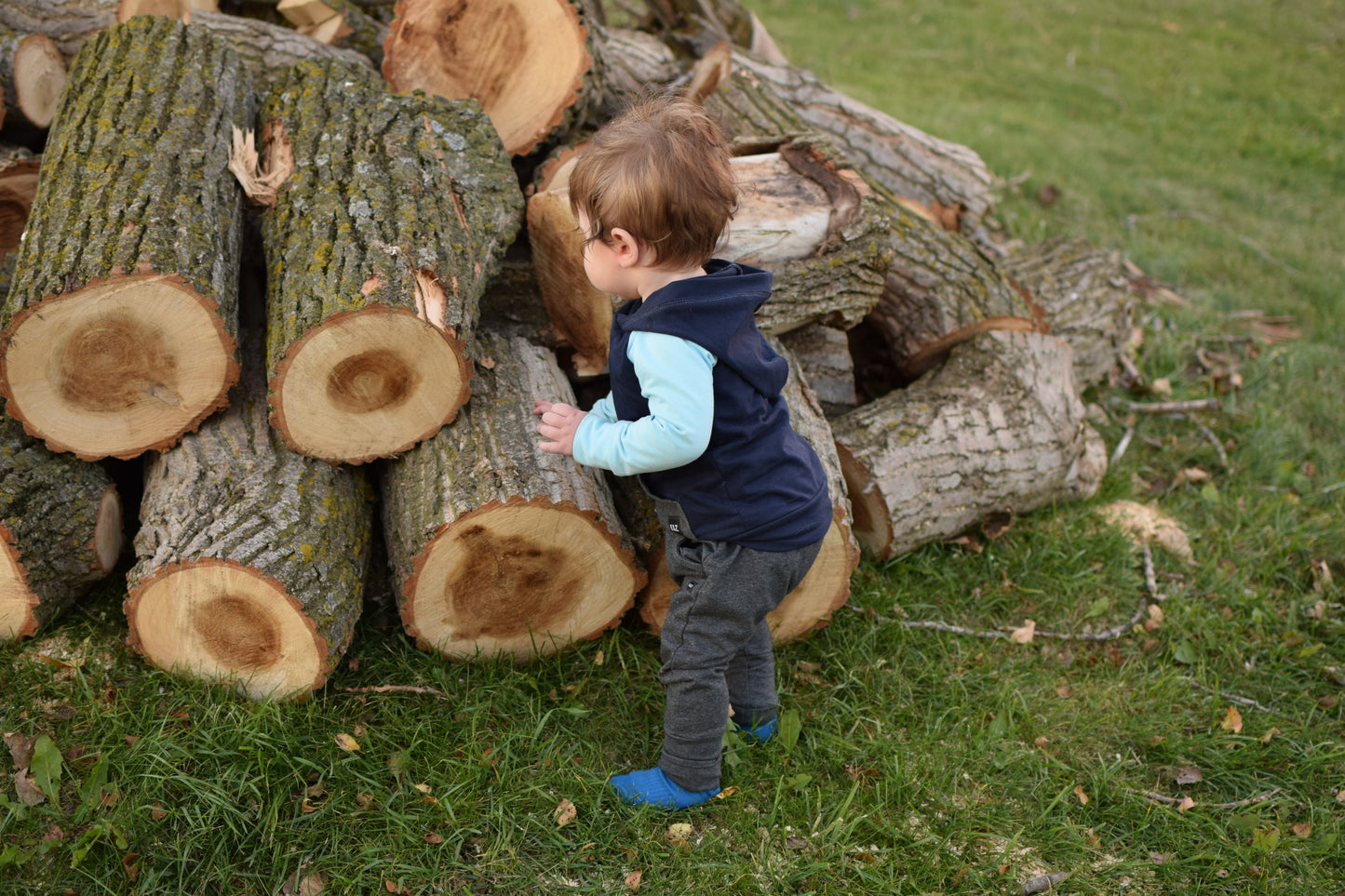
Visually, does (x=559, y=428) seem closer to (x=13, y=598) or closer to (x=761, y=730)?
(x=761, y=730)

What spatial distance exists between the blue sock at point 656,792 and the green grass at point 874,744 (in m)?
0.04

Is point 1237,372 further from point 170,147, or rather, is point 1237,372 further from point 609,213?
point 170,147

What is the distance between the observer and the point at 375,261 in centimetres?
255

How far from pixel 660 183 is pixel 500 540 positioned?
1114 millimetres

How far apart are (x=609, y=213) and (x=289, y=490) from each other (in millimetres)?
1257

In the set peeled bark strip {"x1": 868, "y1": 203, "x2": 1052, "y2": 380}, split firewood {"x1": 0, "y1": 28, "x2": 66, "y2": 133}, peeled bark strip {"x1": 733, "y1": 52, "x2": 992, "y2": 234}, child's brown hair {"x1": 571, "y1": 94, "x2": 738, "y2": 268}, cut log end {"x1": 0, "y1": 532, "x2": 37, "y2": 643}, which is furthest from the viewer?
peeled bark strip {"x1": 733, "y1": 52, "x2": 992, "y2": 234}

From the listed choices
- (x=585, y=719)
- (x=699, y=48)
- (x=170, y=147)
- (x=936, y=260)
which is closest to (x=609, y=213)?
(x=585, y=719)

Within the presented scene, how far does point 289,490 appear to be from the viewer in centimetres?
258

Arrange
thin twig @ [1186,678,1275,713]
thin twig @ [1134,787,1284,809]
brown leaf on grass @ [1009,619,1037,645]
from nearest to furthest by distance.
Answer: thin twig @ [1134,787,1284,809], thin twig @ [1186,678,1275,713], brown leaf on grass @ [1009,619,1037,645]

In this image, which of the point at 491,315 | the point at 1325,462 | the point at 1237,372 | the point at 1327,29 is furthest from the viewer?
the point at 1327,29

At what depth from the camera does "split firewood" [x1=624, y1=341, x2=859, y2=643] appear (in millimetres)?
2838

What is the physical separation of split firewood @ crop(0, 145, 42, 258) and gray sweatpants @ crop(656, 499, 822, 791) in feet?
8.92

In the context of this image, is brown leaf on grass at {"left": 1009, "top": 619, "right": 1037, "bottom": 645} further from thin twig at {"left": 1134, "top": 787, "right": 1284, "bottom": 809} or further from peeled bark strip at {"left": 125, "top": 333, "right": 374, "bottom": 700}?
peeled bark strip at {"left": 125, "top": 333, "right": 374, "bottom": 700}

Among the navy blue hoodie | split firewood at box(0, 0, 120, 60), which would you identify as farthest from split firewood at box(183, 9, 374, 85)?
the navy blue hoodie
